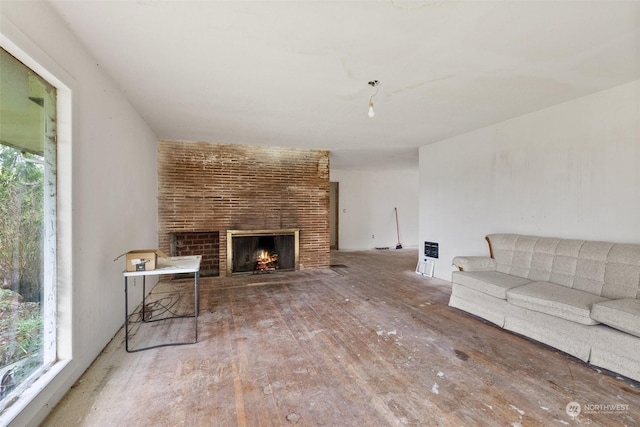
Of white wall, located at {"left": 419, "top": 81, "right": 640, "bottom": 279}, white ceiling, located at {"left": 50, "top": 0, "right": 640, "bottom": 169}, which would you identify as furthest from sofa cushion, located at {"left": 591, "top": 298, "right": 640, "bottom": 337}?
white ceiling, located at {"left": 50, "top": 0, "right": 640, "bottom": 169}

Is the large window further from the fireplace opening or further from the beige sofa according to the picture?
the beige sofa

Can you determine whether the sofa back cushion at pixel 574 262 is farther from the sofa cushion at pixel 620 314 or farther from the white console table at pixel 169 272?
the white console table at pixel 169 272

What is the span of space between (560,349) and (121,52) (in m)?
4.39

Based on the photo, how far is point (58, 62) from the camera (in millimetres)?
1803

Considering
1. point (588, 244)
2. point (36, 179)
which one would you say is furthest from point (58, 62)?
point (588, 244)

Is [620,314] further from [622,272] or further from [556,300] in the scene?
[622,272]

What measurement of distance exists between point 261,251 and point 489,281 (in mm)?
4071

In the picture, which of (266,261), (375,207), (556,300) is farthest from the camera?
(375,207)

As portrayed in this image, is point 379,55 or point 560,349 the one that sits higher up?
point 379,55

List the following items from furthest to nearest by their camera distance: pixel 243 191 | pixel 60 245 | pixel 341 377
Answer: pixel 243 191 < pixel 341 377 < pixel 60 245

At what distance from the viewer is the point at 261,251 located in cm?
575

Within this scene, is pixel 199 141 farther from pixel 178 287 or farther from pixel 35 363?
pixel 35 363

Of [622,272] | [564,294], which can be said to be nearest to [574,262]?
[622,272]

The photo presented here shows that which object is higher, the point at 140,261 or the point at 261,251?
the point at 140,261
